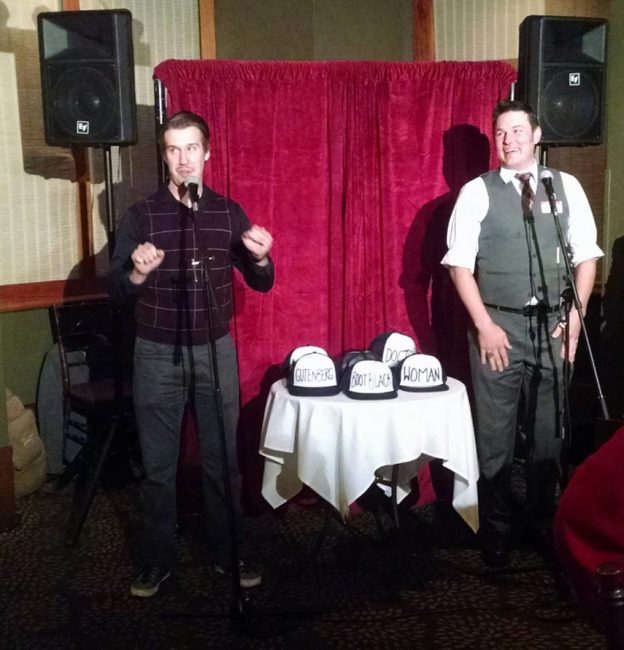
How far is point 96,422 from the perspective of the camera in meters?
4.02

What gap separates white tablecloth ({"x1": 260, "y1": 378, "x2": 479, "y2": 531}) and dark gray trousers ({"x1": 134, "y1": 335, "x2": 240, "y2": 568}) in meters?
0.18

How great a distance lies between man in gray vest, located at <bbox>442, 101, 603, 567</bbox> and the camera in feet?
9.36

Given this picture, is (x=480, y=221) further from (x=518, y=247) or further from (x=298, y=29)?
(x=298, y=29)

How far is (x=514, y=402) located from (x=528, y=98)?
4.09 feet

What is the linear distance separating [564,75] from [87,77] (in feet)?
6.33

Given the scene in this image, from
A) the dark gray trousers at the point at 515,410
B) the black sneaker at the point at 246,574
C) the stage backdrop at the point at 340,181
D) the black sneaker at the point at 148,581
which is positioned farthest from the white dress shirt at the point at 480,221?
→ the black sneaker at the point at 148,581


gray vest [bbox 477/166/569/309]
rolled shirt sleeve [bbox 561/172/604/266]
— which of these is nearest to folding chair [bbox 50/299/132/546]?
gray vest [bbox 477/166/569/309]

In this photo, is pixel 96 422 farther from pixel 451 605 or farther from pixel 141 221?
pixel 451 605

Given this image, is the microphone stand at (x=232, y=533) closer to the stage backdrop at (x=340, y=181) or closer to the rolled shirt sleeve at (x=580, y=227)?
the stage backdrop at (x=340, y=181)

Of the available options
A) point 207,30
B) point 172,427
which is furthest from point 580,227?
point 207,30

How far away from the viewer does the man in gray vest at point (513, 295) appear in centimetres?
285

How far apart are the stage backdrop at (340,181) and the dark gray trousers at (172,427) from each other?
0.60 meters

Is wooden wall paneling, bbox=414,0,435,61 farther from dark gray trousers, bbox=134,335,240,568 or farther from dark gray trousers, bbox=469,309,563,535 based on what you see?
dark gray trousers, bbox=134,335,240,568

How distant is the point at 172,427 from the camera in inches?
107
